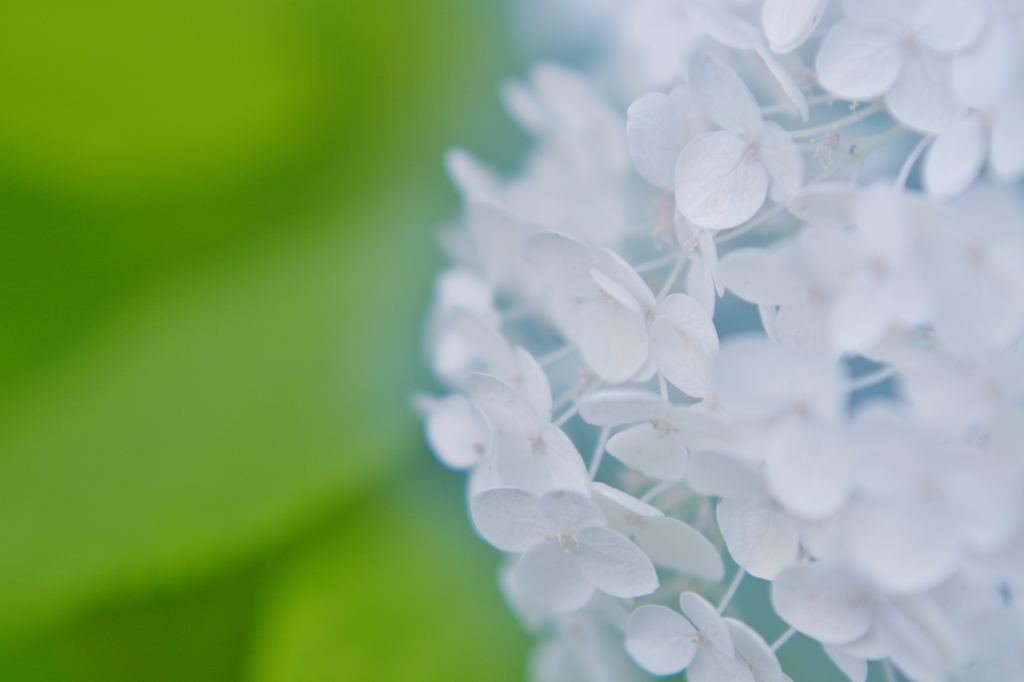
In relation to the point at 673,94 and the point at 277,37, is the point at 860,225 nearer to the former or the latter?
the point at 673,94

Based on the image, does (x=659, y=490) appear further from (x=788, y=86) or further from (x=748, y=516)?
(x=788, y=86)

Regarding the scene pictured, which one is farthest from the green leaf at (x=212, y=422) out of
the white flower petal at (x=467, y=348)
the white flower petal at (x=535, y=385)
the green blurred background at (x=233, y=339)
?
the white flower petal at (x=535, y=385)

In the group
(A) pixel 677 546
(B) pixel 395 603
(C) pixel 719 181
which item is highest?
(C) pixel 719 181

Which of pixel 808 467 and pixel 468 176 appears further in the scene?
pixel 468 176

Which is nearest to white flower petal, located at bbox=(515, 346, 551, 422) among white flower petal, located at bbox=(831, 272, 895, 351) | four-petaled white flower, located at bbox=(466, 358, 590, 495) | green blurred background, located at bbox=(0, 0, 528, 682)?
four-petaled white flower, located at bbox=(466, 358, 590, 495)

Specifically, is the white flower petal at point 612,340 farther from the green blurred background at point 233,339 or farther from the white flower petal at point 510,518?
the green blurred background at point 233,339

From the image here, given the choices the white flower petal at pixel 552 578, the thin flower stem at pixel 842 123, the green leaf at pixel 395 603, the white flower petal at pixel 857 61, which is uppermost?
the white flower petal at pixel 857 61

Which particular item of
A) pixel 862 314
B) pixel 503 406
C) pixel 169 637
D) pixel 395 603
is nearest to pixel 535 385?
pixel 503 406
